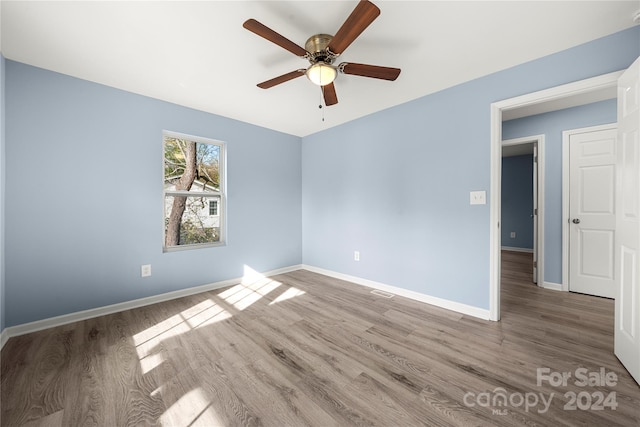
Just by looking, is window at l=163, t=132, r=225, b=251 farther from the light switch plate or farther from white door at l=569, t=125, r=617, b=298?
white door at l=569, t=125, r=617, b=298

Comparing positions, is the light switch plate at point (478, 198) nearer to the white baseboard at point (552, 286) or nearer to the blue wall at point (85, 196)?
the white baseboard at point (552, 286)

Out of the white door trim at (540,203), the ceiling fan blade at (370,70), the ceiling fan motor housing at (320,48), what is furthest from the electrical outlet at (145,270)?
the white door trim at (540,203)

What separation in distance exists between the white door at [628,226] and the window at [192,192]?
3.95 meters

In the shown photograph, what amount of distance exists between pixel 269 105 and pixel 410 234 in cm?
243

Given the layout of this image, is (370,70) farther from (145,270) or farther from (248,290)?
(145,270)

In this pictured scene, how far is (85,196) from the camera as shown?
2.43 m

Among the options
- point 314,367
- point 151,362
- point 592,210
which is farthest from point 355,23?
point 592,210

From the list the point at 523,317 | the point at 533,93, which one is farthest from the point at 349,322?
the point at 533,93

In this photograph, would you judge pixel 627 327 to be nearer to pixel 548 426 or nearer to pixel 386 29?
pixel 548 426

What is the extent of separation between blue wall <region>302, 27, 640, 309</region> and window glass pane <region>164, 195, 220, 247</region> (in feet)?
5.79

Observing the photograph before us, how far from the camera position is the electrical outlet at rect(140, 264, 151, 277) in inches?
109

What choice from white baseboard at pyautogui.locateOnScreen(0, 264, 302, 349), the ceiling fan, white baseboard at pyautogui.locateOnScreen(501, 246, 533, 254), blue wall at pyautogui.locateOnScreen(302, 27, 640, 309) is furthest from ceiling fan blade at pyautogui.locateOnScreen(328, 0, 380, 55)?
white baseboard at pyautogui.locateOnScreen(501, 246, 533, 254)

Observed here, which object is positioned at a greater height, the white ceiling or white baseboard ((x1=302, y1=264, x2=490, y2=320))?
the white ceiling

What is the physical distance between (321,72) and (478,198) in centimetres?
196
